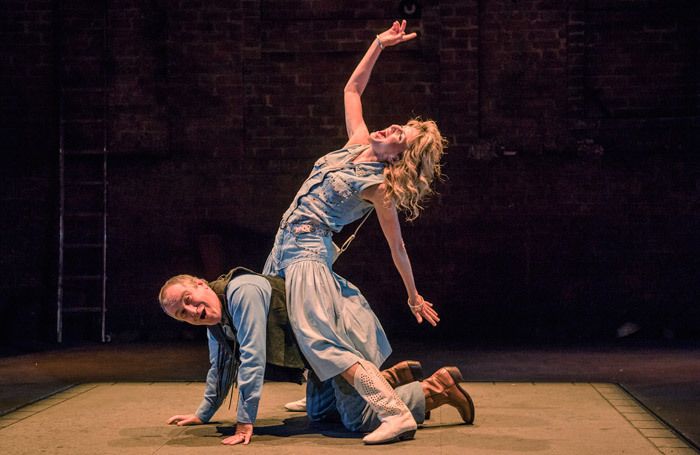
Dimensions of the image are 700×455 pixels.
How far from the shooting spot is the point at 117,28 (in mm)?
8578

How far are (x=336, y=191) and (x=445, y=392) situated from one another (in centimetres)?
106

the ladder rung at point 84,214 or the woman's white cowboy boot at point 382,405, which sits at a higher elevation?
the ladder rung at point 84,214

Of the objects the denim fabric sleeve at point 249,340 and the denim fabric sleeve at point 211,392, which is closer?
the denim fabric sleeve at point 249,340

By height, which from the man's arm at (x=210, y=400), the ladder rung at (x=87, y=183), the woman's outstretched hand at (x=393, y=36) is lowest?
the man's arm at (x=210, y=400)

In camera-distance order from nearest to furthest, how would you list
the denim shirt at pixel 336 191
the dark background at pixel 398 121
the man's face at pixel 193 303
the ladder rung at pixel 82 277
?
the man's face at pixel 193 303 → the denim shirt at pixel 336 191 → the dark background at pixel 398 121 → the ladder rung at pixel 82 277

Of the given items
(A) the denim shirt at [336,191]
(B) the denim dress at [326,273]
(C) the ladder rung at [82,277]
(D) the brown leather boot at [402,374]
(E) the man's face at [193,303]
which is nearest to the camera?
(E) the man's face at [193,303]

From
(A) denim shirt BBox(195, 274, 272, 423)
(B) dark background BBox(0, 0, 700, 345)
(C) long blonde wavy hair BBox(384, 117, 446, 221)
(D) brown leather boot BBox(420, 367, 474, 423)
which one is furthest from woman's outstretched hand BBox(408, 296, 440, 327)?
(B) dark background BBox(0, 0, 700, 345)

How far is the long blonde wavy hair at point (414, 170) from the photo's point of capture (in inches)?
143

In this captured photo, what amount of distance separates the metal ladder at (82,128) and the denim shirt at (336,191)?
17.2ft

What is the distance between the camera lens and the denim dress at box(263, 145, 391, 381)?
3570mm

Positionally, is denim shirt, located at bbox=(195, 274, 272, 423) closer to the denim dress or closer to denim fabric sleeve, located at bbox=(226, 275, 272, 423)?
denim fabric sleeve, located at bbox=(226, 275, 272, 423)

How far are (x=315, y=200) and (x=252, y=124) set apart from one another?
16.1 feet

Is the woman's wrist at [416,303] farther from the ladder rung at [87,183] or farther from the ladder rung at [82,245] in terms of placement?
the ladder rung at [87,183]

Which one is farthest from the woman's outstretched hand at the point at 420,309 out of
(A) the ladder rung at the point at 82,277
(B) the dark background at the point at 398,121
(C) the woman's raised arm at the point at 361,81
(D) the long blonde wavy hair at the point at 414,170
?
(A) the ladder rung at the point at 82,277
